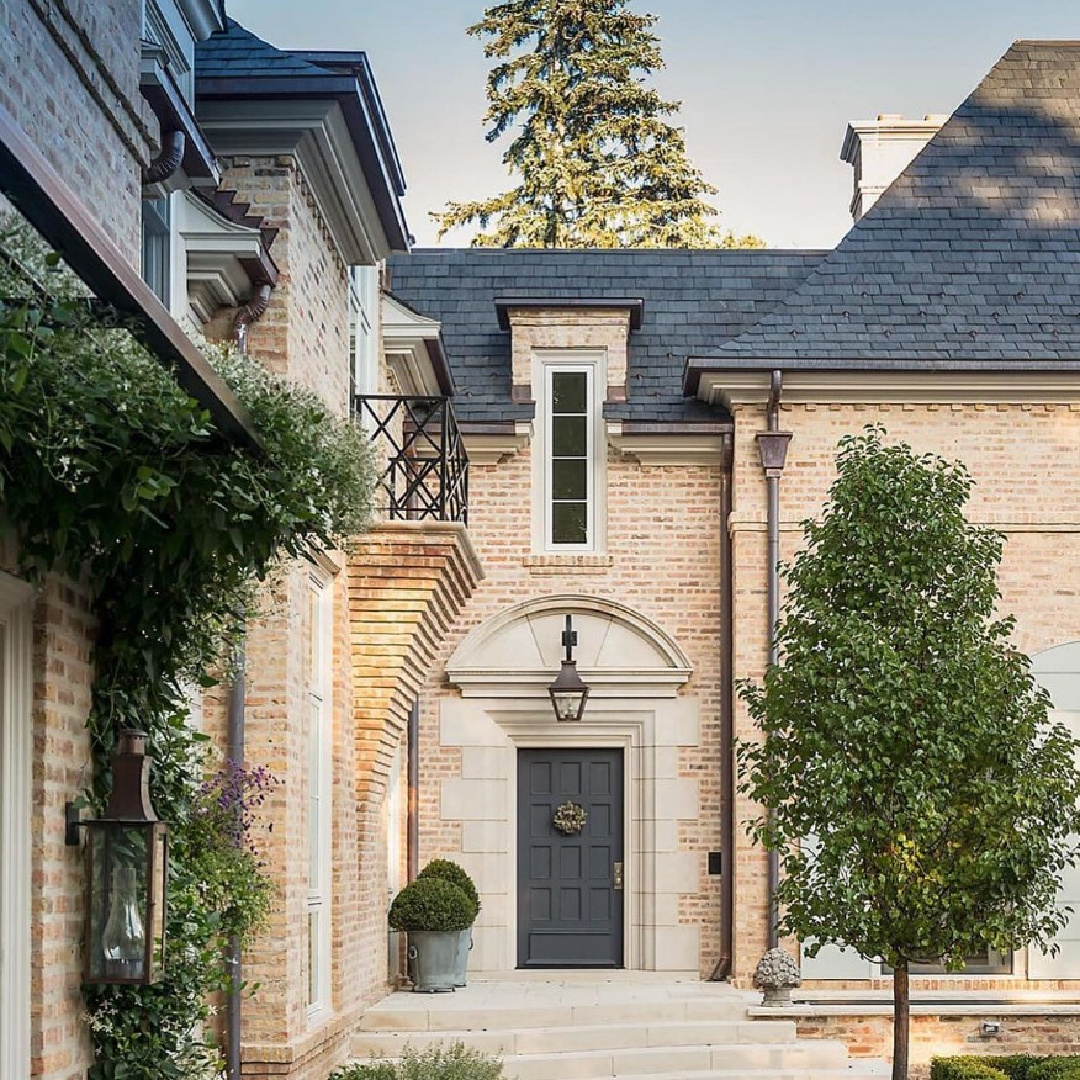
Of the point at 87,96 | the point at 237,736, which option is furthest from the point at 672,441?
the point at 87,96

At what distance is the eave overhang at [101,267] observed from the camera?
4.02m

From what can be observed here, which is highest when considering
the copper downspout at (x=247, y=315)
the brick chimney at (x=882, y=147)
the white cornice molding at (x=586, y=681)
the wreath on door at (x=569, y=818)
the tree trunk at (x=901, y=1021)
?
the brick chimney at (x=882, y=147)

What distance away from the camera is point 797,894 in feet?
40.3

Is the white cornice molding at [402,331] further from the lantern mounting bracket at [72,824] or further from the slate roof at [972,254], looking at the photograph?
the lantern mounting bracket at [72,824]

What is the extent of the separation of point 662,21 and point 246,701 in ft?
84.9

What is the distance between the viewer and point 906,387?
1703 cm

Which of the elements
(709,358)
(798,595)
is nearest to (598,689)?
(709,358)

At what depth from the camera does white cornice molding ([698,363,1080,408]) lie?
1697 cm

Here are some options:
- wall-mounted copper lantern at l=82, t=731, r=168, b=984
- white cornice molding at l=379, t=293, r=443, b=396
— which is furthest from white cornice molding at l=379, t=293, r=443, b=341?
wall-mounted copper lantern at l=82, t=731, r=168, b=984

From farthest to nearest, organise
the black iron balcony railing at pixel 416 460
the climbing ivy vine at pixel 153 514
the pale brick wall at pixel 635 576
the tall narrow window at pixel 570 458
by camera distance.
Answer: the tall narrow window at pixel 570 458 → the pale brick wall at pixel 635 576 → the black iron balcony railing at pixel 416 460 → the climbing ivy vine at pixel 153 514

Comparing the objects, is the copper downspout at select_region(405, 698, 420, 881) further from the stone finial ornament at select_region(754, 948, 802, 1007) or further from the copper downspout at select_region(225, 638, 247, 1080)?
the copper downspout at select_region(225, 638, 247, 1080)

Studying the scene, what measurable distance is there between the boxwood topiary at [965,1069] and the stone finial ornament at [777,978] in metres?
1.23

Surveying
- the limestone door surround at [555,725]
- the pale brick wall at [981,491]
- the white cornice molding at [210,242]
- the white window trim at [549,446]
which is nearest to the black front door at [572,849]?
the limestone door surround at [555,725]

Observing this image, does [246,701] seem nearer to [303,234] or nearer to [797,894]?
[303,234]
